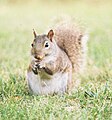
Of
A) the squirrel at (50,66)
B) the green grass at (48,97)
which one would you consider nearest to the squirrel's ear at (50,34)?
the squirrel at (50,66)

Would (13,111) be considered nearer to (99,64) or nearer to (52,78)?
(52,78)

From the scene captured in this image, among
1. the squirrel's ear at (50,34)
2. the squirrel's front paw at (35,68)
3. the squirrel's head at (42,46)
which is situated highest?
the squirrel's ear at (50,34)

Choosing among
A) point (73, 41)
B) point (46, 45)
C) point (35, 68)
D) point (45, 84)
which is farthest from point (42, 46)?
point (73, 41)

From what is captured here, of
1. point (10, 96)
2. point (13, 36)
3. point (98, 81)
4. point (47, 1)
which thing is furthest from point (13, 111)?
point (47, 1)

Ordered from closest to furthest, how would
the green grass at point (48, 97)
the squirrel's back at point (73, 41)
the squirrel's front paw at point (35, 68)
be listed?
1. the green grass at point (48, 97)
2. the squirrel's front paw at point (35, 68)
3. the squirrel's back at point (73, 41)

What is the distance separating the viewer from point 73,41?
467 cm

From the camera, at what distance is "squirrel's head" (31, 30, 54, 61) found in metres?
3.76

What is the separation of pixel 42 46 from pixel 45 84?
364 mm

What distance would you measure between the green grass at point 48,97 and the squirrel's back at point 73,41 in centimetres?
21

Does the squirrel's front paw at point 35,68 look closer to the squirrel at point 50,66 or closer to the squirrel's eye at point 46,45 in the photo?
the squirrel at point 50,66

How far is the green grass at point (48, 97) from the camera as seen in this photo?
3342mm

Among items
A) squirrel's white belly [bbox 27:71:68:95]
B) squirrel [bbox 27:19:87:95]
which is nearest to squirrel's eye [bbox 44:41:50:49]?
squirrel [bbox 27:19:87:95]

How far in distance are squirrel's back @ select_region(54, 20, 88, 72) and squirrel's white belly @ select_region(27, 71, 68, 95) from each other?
1.63 ft

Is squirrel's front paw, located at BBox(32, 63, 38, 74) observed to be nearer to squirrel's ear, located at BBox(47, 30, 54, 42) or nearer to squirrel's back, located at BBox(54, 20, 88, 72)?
squirrel's ear, located at BBox(47, 30, 54, 42)
